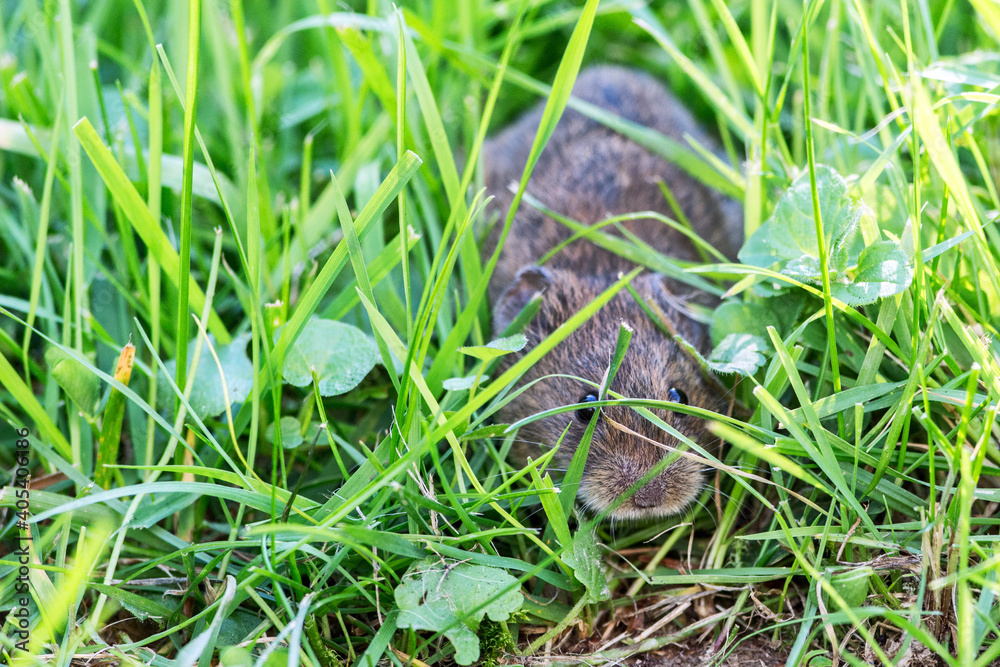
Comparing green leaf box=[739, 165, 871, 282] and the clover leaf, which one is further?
green leaf box=[739, 165, 871, 282]

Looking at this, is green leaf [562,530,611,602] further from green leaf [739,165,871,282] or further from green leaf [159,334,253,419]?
green leaf [159,334,253,419]

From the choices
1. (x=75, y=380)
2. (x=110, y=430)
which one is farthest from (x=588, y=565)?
(x=75, y=380)

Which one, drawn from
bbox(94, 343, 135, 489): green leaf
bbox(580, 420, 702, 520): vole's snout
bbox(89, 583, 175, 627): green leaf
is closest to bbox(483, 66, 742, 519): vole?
bbox(580, 420, 702, 520): vole's snout

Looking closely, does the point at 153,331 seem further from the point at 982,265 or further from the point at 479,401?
the point at 982,265

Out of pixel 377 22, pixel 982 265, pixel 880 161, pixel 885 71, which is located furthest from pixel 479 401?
pixel 377 22

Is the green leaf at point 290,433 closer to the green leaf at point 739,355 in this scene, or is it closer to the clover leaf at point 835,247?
the green leaf at point 739,355

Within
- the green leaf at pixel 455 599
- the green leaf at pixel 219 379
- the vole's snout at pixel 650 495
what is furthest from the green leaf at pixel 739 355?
the green leaf at pixel 219 379
